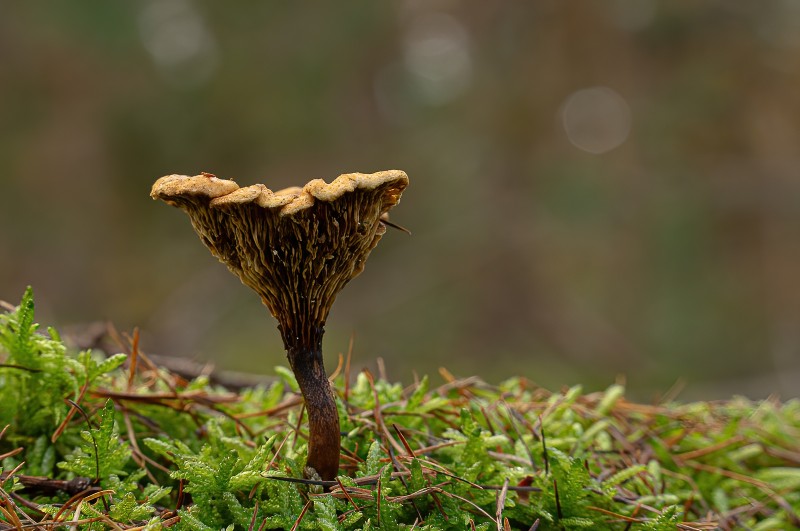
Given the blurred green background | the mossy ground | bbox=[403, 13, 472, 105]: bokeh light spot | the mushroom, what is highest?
bbox=[403, 13, 472, 105]: bokeh light spot

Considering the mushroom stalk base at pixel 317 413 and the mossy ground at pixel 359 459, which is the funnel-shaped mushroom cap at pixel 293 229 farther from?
the mossy ground at pixel 359 459

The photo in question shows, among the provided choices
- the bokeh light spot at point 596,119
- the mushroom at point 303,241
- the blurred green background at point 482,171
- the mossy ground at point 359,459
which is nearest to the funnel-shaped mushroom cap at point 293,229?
the mushroom at point 303,241

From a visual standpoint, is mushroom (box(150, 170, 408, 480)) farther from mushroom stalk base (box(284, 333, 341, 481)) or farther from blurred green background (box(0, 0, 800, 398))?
blurred green background (box(0, 0, 800, 398))

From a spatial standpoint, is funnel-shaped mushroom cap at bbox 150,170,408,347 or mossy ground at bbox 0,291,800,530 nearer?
funnel-shaped mushroom cap at bbox 150,170,408,347

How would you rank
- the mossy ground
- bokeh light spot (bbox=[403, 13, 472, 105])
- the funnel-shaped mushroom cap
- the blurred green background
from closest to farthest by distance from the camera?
the funnel-shaped mushroom cap
the mossy ground
the blurred green background
bokeh light spot (bbox=[403, 13, 472, 105])

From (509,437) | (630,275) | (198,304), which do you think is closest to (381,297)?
(198,304)

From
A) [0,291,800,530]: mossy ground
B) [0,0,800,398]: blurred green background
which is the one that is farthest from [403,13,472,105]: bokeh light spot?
[0,291,800,530]: mossy ground
